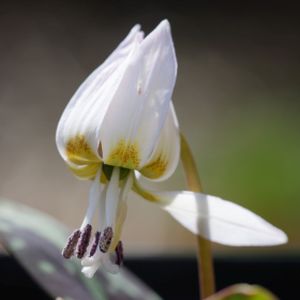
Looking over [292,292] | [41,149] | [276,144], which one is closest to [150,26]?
[41,149]

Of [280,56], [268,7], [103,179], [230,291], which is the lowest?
[230,291]

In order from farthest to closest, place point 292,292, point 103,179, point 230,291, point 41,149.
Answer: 1. point 41,149
2. point 292,292
3. point 103,179
4. point 230,291

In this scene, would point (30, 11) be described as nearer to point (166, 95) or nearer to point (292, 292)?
point (292, 292)

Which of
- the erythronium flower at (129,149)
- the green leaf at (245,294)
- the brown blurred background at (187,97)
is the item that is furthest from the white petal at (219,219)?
the brown blurred background at (187,97)

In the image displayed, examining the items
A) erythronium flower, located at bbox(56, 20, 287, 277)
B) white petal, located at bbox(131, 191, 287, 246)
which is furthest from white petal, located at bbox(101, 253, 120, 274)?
white petal, located at bbox(131, 191, 287, 246)

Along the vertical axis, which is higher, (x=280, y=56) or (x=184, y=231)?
(x=280, y=56)

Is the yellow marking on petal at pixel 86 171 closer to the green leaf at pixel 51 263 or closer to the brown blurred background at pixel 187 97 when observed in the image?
the green leaf at pixel 51 263

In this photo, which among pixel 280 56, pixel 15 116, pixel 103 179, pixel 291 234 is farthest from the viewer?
pixel 280 56

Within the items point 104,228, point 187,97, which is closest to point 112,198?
point 104,228
